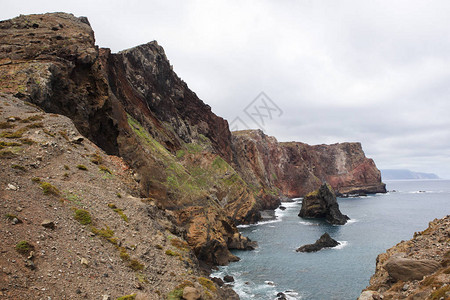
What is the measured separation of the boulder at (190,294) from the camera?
14.7m

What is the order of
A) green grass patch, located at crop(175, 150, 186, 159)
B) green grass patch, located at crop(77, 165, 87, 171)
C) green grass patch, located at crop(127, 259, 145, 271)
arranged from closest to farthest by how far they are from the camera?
1. green grass patch, located at crop(127, 259, 145, 271)
2. green grass patch, located at crop(77, 165, 87, 171)
3. green grass patch, located at crop(175, 150, 186, 159)

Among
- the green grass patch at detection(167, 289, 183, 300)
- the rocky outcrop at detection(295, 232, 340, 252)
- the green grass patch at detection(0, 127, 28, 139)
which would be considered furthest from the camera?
the rocky outcrop at detection(295, 232, 340, 252)

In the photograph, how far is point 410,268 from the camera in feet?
51.2

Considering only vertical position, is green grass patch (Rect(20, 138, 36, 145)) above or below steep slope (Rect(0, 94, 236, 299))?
above

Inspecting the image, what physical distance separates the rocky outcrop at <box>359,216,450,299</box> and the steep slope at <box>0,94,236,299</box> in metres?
10.3

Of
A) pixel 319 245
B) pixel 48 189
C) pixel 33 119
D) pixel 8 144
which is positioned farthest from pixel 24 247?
pixel 319 245

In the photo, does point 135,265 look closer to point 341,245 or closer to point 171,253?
point 171,253

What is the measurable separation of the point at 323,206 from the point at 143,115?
248 ft

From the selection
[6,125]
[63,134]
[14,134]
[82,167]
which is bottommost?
[82,167]

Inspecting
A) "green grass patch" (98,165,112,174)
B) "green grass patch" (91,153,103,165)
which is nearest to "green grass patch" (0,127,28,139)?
"green grass patch" (91,153,103,165)

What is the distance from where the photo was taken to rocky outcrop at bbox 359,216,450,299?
512 inches

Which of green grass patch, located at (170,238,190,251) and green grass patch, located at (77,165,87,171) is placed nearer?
green grass patch, located at (170,238,190,251)

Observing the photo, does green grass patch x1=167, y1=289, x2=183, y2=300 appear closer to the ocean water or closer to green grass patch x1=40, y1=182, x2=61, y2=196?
green grass patch x1=40, y1=182, x2=61, y2=196

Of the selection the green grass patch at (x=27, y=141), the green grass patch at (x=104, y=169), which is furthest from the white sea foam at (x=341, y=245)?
the green grass patch at (x=27, y=141)
